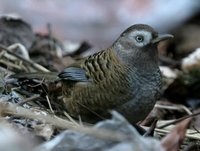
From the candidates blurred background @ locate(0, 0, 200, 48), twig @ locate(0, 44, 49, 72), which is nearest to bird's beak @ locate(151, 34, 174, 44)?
twig @ locate(0, 44, 49, 72)

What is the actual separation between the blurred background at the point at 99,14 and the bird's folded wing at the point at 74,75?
3.84 m

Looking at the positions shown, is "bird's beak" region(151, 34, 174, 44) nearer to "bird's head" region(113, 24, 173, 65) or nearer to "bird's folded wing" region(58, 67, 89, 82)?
"bird's head" region(113, 24, 173, 65)

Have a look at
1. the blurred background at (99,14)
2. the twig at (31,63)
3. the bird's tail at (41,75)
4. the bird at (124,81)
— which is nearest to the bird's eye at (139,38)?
the bird at (124,81)

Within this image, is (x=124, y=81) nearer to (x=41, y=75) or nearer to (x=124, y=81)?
(x=124, y=81)

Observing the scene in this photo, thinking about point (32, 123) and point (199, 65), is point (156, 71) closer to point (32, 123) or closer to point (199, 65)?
point (32, 123)

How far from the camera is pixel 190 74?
5777mm

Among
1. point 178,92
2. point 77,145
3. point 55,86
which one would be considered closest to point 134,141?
point 77,145

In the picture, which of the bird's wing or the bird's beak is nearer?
the bird's beak

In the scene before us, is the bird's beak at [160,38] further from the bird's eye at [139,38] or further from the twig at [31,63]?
the twig at [31,63]

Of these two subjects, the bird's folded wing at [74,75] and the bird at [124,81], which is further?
the bird's folded wing at [74,75]

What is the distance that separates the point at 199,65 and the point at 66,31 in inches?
131

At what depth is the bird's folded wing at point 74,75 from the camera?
4377mm

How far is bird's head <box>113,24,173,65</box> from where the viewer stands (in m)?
4.16

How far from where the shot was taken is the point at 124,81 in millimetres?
4125
